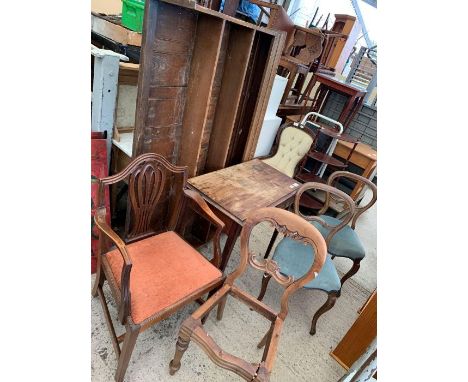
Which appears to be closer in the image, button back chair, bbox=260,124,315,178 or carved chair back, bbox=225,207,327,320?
carved chair back, bbox=225,207,327,320

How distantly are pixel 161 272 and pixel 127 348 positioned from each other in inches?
13.9

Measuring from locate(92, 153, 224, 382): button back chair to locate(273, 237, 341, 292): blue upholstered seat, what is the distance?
1.50 ft

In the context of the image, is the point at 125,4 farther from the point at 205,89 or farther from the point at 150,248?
the point at 150,248

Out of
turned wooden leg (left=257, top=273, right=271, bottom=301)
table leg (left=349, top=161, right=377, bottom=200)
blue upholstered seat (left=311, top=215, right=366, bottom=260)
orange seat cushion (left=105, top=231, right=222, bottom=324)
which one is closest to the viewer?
Result: orange seat cushion (left=105, top=231, right=222, bottom=324)

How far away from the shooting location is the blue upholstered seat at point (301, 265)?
1678 mm

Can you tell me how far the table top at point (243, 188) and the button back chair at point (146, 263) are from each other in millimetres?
133

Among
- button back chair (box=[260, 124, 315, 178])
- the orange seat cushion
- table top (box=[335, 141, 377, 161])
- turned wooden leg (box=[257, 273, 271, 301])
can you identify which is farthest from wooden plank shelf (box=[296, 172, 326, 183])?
the orange seat cushion

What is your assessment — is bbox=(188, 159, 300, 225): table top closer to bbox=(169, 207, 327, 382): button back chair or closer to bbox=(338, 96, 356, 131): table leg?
bbox=(169, 207, 327, 382): button back chair

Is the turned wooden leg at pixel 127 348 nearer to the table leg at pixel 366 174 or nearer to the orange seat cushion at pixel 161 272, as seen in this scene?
the orange seat cushion at pixel 161 272

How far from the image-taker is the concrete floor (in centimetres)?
146

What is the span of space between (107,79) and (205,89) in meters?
0.61

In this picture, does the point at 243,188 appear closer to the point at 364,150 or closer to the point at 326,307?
the point at 326,307

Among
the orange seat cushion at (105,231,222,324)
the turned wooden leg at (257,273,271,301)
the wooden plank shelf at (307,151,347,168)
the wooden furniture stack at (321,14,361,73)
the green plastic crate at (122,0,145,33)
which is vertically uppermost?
the wooden furniture stack at (321,14,361,73)

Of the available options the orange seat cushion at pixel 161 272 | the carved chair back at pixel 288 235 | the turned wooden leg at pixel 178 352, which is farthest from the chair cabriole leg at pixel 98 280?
the carved chair back at pixel 288 235
